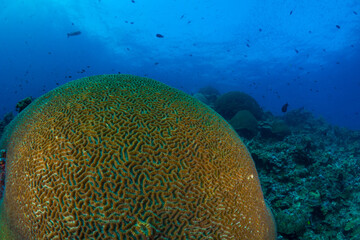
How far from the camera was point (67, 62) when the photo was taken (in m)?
92.9

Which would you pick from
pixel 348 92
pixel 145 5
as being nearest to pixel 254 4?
pixel 145 5

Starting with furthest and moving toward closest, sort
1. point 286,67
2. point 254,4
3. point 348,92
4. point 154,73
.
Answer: point 348,92 → point 154,73 → point 286,67 → point 254,4

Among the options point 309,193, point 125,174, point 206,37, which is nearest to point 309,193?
point 309,193

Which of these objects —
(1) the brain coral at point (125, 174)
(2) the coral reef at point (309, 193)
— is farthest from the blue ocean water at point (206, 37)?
(1) the brain coral at point (125, 174)

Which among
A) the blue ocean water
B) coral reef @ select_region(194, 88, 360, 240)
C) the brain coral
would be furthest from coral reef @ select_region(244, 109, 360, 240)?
the blue ocean water

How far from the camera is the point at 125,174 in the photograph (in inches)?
81.8

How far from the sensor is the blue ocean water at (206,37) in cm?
3641

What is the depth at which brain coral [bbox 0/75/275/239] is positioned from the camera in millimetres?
1926

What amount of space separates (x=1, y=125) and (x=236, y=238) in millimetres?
9637

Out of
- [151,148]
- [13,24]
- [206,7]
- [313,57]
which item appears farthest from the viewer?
[13,24]

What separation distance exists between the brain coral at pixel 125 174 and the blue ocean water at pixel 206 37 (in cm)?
2151

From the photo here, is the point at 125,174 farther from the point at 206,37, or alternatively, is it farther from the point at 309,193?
the point at 206,37

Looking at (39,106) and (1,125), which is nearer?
(39,106)

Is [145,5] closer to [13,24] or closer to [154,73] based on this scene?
[154,73]
